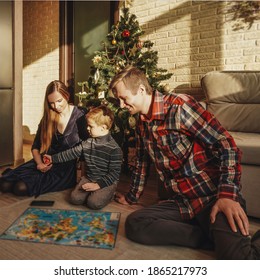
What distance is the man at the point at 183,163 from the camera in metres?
1.30

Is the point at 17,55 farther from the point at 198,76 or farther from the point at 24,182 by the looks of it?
the point at 198,76

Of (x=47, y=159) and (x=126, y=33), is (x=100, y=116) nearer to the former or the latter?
(x=47, y=159)

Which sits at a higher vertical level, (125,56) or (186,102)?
(125,56)

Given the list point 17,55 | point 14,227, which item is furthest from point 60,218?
point 17,55

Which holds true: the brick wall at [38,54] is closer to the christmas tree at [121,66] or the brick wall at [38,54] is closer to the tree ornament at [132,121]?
the christmas tree at [121,66]

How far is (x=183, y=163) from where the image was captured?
57.2 inches

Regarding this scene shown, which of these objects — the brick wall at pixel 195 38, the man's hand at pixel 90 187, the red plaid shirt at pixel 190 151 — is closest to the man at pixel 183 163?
the red plaid shirt at pixel 190 151

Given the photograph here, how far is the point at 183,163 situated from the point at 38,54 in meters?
4.18

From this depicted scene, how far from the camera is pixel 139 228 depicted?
1.44m

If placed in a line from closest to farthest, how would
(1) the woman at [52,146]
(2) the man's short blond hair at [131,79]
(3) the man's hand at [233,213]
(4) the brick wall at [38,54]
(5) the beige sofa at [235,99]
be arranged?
(3) the man's hand at [233,213]
(2) the man's short blond hair at [131,79]
(1) the woman at [52,146]
(5) the beige sofa at [235,99]
(4) the brick wall at [38,54]

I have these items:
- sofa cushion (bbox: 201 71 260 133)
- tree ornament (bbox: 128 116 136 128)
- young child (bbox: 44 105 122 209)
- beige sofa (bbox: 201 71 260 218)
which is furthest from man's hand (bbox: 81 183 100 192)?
sofa cushion (bbox: 201 71 260 133)

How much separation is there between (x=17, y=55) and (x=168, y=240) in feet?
8.70

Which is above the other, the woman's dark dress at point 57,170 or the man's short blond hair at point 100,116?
the man's short blond hair at point 100,116

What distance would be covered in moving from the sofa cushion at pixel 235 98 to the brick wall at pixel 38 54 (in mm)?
2845
